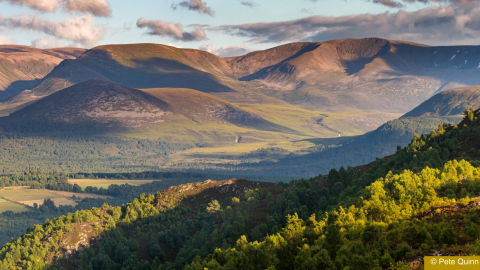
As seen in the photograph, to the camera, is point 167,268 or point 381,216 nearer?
point 381,216

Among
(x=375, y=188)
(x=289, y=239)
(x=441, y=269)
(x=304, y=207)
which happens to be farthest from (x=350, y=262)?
(x=304, y=207)

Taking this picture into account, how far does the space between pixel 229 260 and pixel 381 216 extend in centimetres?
3910

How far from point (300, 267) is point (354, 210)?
30.3 meters

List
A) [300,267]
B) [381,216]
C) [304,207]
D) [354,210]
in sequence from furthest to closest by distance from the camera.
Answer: [304,207], [354,210], [381,216], [300,267]

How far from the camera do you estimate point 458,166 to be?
14675cm

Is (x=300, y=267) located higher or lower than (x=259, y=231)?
higher

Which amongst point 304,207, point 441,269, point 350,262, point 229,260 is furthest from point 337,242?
point 304,207

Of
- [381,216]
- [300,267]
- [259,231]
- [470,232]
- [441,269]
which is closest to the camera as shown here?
[441,269]

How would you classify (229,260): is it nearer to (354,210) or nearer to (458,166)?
(354,210)

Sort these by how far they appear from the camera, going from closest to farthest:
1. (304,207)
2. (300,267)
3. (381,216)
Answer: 1. (300,267)
2. (381,216)
3. (304,207)

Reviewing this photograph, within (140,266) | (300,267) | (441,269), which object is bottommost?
(140,266)

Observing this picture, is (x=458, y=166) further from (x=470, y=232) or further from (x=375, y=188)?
(x=470, y=232)

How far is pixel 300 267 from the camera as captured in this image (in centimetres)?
10256

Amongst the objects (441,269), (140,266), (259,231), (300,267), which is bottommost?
(140,266)
